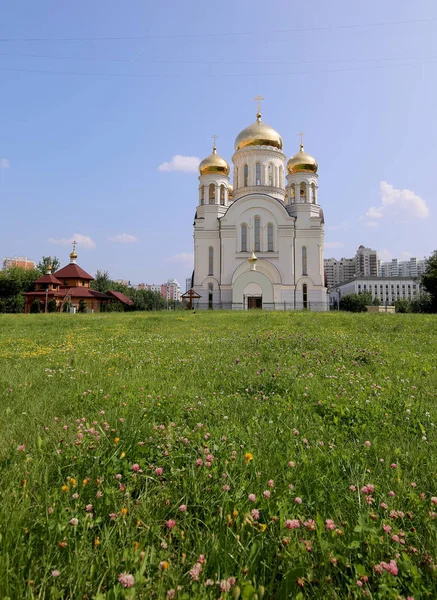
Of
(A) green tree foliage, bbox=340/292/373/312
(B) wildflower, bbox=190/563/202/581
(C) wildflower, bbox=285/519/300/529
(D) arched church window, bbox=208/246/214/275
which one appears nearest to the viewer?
(B) wildflower, bbox=190/563/202/581

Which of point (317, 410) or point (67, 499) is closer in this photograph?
point (67, 499)

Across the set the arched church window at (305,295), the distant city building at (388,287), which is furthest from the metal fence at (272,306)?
the distant city building at (388,287)

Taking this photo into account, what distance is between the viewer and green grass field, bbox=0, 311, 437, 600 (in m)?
1.45

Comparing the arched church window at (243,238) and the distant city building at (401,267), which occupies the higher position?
the distant city building at (401,267)

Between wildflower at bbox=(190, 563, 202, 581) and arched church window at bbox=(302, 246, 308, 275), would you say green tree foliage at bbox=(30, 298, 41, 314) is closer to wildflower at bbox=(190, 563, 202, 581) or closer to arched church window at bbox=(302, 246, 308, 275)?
arched church window at bbox=(302, 246, 308, 275)

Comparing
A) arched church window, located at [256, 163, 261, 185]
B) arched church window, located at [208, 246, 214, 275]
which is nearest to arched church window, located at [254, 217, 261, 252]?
arched church window, located at [208, 246, 214, 275]

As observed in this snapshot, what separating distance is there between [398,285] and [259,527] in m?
117

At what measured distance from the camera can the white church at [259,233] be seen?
107ft

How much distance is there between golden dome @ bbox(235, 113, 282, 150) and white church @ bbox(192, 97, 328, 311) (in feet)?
0.30

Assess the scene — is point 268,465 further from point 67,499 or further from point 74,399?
point 74,399

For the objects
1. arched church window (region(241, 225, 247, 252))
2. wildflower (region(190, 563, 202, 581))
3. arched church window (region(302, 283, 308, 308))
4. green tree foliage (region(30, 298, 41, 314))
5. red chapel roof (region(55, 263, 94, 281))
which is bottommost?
wildflower (region(190, 563, 202, 581))

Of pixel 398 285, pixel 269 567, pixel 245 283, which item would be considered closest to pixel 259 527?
pixel 269 567

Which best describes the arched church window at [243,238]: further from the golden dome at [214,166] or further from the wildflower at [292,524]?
the wildflower at [292,524]

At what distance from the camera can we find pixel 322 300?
33781 millimetres
